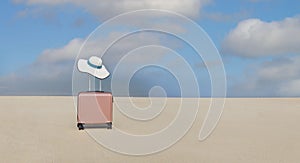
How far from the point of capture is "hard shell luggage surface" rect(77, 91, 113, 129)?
18.7 m

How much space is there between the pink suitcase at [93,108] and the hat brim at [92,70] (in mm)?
742

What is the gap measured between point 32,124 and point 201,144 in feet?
29.8

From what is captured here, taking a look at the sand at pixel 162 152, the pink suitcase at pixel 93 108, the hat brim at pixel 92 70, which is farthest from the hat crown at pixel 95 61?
the sand at pixel 162 152

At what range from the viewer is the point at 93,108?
61.8 ft

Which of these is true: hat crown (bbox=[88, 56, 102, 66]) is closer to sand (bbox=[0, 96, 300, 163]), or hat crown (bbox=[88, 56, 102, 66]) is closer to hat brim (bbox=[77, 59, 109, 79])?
hat brim (bbox=[77, 59, 109, 79])

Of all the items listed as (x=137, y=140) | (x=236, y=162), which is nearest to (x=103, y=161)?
(x=236, y=162)

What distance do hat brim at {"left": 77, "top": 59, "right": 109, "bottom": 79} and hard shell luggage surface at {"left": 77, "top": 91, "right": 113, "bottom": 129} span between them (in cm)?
74

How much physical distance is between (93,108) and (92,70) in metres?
1.56

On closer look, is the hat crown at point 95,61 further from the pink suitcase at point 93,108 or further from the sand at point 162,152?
the sand at point 162,152

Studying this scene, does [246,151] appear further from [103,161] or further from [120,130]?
[120,130]

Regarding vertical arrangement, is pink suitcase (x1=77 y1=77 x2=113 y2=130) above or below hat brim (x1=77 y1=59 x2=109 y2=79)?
below

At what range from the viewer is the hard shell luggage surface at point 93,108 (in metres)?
18.7

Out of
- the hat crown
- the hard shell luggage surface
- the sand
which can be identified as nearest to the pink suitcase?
the hard shell luggage surface

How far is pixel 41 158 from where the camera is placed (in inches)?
473
